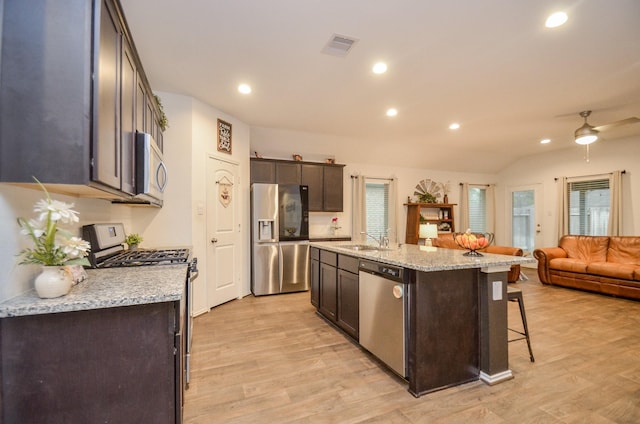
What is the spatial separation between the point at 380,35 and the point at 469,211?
258 inches

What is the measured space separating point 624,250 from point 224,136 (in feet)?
22.8

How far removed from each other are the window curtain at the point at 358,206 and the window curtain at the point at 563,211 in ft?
14.5

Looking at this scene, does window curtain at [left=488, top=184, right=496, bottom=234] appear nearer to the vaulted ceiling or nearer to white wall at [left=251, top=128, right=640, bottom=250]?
white wall at [left=251, top=128, right=640, bottom=250]

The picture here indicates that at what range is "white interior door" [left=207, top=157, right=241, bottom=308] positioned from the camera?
4.05 metres

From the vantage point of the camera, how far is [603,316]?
372 centimetres

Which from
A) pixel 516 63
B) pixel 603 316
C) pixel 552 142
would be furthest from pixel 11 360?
pixel 552 142

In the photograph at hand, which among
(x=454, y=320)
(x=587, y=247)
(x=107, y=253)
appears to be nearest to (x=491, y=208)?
(x=587, y=247)

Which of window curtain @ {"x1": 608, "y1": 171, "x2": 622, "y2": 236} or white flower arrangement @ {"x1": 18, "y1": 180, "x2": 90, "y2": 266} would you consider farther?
window curtain @ {"x1": 608, "y1": 171, "x2": 622, "y2": 236}

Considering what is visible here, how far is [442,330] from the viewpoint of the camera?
2152mm

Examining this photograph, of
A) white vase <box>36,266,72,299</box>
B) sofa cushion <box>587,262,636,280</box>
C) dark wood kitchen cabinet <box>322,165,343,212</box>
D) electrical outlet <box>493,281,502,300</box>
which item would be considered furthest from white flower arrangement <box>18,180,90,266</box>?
sofa cushion <box>587,262,636,280</box>

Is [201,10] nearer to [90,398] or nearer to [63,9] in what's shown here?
[63,9]

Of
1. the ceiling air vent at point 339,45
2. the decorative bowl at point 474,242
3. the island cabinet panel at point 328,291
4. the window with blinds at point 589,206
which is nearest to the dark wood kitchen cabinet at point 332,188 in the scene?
the island cabinet panel at point 328,291

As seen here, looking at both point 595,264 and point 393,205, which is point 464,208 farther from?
point 595,264

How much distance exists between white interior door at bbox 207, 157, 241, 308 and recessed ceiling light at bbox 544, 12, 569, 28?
3.87 meters
